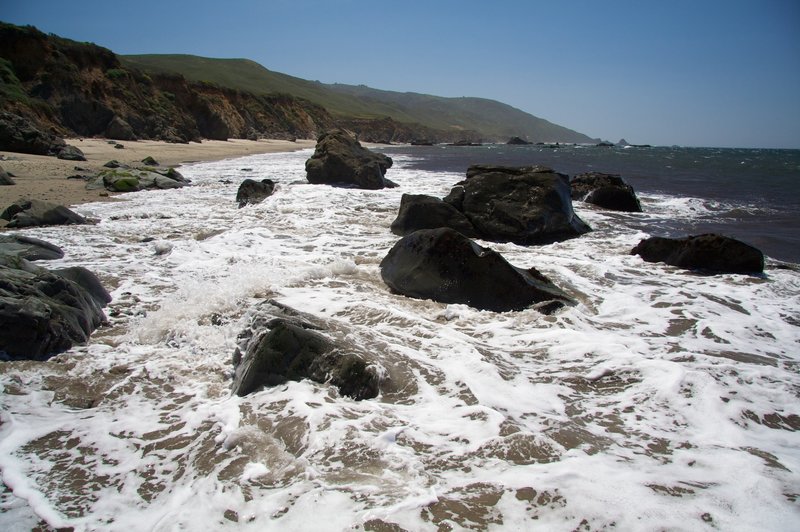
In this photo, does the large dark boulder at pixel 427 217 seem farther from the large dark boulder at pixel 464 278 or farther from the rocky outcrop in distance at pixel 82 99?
the rocky outcrop in distance at pixel 82 99

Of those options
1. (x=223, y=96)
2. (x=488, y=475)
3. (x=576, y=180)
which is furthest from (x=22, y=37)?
(x=488, y=475)

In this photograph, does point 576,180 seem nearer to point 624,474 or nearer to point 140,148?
point 624,474

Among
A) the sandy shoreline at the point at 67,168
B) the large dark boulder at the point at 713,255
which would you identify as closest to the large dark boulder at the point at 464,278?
the large dark boulder at the point at 713,255

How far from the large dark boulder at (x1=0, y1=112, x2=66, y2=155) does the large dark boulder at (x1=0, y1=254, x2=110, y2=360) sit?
57.1 ft

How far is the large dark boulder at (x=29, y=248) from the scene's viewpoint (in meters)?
6.37

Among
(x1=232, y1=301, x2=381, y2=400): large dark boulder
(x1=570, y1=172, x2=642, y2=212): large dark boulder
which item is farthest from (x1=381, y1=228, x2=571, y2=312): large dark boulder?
(x1=570, y1=172, x2=642, y2=212): large dark boulder

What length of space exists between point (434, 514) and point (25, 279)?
14.5 ft

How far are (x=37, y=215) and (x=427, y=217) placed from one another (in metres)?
7.50

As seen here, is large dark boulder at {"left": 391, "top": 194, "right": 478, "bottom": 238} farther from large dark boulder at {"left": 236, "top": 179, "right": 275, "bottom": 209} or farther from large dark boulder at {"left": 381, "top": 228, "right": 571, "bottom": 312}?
large dark boulder at {"left": 236, "top": 179, "right": 275, "bottom": 209}

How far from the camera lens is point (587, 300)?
251 inches

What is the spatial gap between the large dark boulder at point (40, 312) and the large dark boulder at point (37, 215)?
15.5ft

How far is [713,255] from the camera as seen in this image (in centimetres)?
791

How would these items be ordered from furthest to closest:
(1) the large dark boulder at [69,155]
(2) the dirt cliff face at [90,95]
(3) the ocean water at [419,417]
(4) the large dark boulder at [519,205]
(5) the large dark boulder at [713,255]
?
(2) the dirt cliff face at [90,95] < (1) the large dark boulder at [69,155] < (4) the large dark boulder at [519,205] < (5) the large dark boulder at [713,255] < (3) the ocean water at [419,417]

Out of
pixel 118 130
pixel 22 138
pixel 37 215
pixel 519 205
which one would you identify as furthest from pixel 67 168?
pixel 519 205
